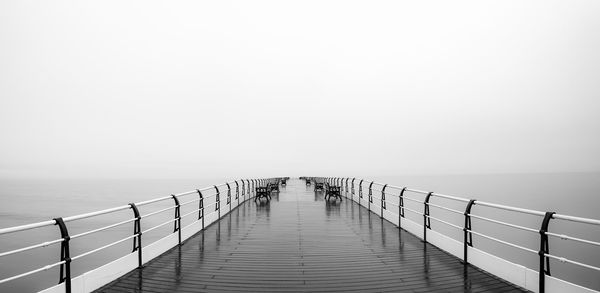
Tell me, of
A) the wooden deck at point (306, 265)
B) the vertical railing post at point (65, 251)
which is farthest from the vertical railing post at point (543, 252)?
the vertical railing post at point (65, 251)

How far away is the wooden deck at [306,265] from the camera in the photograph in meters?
5.02

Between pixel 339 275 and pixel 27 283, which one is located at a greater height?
pixel 339 275

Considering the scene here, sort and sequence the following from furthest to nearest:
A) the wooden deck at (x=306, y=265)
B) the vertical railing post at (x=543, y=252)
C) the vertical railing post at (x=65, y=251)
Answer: the wooden deck at (x=306, y=265), the vertical railing post at (x=543, y=252), the vertical railing post at (x=65, y=251)

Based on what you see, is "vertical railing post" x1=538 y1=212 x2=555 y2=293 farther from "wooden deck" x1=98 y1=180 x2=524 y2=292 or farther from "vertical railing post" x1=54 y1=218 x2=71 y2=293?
"vertical railing post" x1=54 y1=218 x2=71 y2=293

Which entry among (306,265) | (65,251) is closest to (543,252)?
(306,265)

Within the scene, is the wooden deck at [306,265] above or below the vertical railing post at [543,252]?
below

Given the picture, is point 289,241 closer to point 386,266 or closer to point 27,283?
point 386,266

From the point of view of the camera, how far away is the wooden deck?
16.5 ft

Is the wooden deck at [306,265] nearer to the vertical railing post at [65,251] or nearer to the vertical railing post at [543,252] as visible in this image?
the vertical railing post at [543,252]

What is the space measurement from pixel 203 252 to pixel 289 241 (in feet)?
7.21

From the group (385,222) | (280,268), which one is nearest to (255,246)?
(280,268)

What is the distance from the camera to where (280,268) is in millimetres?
6023

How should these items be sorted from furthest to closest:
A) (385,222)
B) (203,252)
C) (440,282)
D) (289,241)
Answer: (385,222), (289,241), (203,252), (440,282)

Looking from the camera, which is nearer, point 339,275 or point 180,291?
point 180,291
